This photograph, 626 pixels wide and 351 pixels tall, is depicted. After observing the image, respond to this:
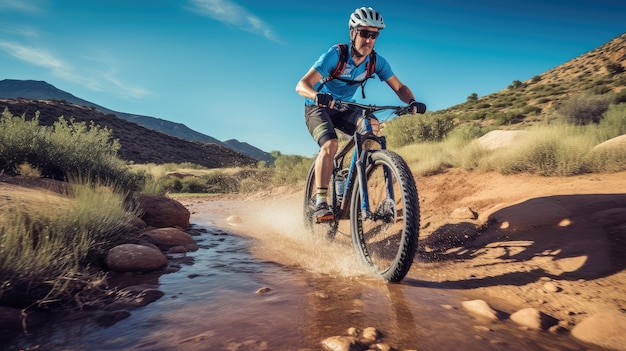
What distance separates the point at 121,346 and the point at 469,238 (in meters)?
3.86

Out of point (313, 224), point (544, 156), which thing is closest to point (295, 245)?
point (313, 224)

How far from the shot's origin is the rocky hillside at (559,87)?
25.3m

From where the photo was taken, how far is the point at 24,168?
5.18 m

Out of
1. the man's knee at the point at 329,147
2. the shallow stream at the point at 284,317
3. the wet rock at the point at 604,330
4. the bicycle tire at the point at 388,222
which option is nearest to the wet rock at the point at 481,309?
the shallow stream at the point at 284,317

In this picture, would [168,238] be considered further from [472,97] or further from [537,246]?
[472,97]

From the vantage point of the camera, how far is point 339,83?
4168 mm

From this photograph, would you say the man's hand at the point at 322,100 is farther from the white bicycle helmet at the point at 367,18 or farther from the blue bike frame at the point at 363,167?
the white bicycle helmet at the point at 367,18

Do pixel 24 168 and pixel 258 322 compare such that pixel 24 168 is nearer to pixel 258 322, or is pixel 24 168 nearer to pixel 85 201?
pixel 85 201

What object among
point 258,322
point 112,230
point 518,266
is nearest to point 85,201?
point 112,230

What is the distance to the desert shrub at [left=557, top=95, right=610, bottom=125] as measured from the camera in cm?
1508

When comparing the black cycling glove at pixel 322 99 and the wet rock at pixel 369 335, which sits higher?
the black cycling glove at pixel 322 99

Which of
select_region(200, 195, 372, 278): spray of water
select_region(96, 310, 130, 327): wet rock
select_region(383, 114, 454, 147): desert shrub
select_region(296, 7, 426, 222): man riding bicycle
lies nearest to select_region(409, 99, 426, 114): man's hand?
select_region(296, 7, 426, 222): man riding bicycle

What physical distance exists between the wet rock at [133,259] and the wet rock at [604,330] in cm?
337

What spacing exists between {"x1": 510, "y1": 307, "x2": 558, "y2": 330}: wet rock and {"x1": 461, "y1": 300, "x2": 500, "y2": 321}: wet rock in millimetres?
119
